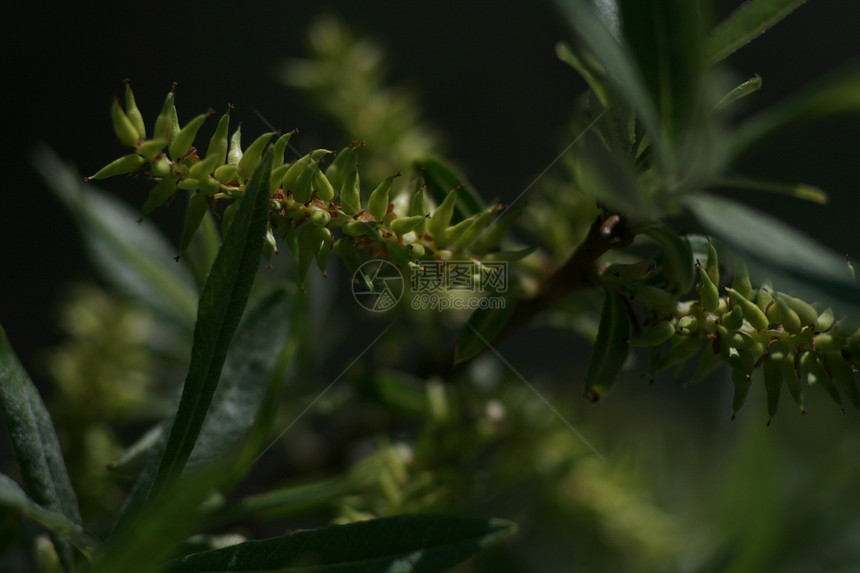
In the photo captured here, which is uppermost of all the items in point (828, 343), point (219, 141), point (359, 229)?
point (219, 141)

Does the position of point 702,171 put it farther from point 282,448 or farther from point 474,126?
point 474,126

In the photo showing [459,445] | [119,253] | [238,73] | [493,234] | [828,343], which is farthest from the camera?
[238,73]

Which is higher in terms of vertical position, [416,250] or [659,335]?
[416,250]

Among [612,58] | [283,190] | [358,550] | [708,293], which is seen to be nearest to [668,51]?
[612,58]

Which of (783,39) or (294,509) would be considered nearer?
(294,509)

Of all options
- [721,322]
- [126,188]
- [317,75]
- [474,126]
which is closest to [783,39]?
[474,126]

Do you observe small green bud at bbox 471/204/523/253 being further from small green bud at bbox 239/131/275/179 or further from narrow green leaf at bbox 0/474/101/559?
narrow green leaf at bbox 0/474/101/559

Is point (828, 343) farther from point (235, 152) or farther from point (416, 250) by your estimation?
point (235, 152)

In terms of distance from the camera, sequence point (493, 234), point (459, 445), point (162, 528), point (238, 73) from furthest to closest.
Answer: point (238, 73) < point (459, 445) < point (493, 234) < point (162, 528)
